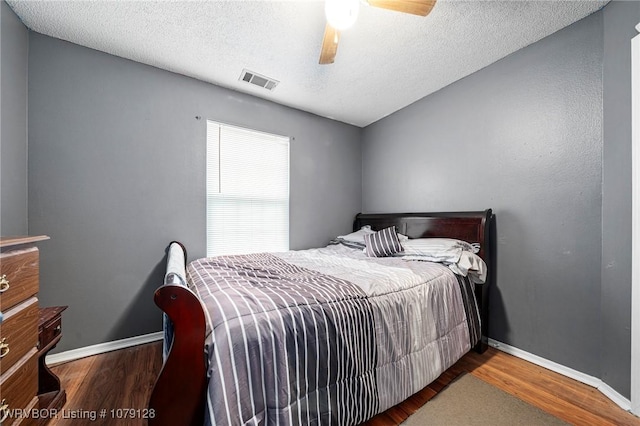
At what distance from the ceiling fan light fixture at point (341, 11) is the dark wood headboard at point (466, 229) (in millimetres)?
1903

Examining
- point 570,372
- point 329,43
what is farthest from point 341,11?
point 570,372

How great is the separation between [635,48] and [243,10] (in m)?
2.46

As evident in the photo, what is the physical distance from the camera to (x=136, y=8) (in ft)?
5.40

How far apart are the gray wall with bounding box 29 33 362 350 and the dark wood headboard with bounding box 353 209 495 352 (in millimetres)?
2322

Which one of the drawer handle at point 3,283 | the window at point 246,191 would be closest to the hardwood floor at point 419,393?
the drawer handle at point 3,283

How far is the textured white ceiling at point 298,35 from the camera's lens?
165 centimetres

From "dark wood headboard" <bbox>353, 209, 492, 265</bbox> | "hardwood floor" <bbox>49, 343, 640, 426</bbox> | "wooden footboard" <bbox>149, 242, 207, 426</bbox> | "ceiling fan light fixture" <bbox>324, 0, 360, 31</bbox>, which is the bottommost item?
"hardwood floor" <bbox>49, 343, 640, 426</bbox>

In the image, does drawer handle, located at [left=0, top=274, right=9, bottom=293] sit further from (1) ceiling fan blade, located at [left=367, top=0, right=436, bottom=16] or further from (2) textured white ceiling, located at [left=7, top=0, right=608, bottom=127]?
(1) ceiling fan blade, located at [left=367, top=0, right=436, bottom=16]

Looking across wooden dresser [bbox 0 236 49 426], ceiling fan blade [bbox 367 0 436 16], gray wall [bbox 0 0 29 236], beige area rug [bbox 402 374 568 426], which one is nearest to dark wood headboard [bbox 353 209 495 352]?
beige area rug [bbox 402 374 568 426]

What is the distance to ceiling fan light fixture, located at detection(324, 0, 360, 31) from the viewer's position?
1.29 m

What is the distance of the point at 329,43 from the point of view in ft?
5.30

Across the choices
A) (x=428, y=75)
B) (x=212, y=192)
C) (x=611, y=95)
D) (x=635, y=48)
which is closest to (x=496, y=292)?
(x=611, y=95)

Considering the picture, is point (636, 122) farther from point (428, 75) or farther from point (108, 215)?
point (108, 215)

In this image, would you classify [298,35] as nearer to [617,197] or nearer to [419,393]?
[617,197]
